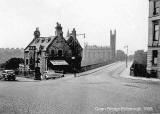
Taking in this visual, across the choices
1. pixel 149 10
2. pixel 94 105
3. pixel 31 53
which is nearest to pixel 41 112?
pixel 94 105

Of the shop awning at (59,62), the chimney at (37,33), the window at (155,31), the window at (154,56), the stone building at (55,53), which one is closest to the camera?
the window at (155,31)

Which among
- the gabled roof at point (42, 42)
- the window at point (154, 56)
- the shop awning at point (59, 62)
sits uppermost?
the gabled roof at point (42, 42)

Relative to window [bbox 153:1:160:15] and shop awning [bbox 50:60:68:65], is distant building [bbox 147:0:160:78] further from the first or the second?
shop awning [bbox 50:60:68:65]

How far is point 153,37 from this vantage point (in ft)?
116

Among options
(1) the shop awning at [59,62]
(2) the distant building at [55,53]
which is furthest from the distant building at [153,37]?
(1) the shop awning at [59,62]

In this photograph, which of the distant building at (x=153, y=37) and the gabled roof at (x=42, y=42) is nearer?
the distant building at (x=153, y=37)

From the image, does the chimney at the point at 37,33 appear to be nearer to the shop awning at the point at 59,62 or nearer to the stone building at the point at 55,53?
the stone building at the point at 55,53

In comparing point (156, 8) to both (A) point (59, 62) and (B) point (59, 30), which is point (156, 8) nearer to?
(A) point (59, 62)

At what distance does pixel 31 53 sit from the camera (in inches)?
2329

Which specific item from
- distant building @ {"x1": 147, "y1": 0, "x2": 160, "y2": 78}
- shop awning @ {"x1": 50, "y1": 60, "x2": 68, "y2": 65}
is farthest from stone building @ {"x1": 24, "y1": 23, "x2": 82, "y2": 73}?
distant building @ {"x1": 147, "y1": 0, "x2": 160, "y2": 78}

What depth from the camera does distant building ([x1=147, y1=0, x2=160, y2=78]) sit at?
113 ft

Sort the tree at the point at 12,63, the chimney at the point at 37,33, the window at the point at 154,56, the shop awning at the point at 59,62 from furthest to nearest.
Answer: the tree at the point at 12,63
the chimney at the point at 37,33
the shop awning at the point at 59,62
the window at the point at 154,56

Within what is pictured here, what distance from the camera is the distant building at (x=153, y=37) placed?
34.5m

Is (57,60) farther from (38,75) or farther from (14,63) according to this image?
(14,63)
